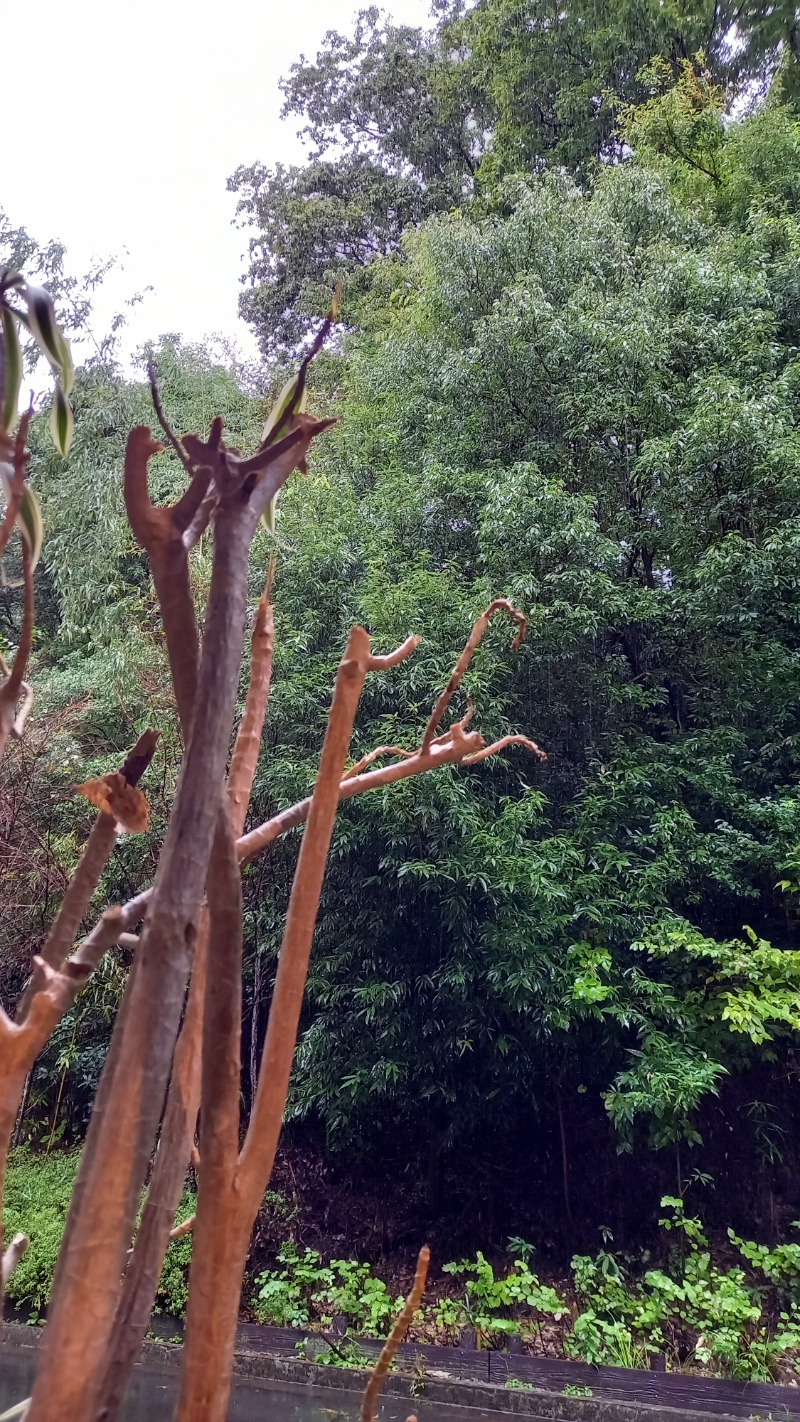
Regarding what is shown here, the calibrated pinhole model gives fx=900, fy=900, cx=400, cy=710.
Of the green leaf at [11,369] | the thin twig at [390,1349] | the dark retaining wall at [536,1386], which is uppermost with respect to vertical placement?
the green leaf at [11,369]

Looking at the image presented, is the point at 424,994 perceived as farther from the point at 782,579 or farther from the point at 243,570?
the point at 243,570

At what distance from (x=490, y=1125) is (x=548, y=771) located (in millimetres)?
1698

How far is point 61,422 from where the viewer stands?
0.81 m

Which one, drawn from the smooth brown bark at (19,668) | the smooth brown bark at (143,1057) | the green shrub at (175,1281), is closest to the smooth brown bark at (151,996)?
the smooth brown bark at (143,1057)

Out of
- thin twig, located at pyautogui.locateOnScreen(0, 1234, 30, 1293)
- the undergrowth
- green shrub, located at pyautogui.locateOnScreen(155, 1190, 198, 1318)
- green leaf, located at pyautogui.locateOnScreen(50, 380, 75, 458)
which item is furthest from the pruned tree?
green shrub, located at pyautogui.locateOnScreen(155, 1190, 198, 1318)

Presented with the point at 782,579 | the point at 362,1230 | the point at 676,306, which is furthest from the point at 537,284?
the point at 362,1230

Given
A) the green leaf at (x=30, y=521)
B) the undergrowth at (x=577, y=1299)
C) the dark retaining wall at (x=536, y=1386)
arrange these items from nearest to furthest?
the green leaf at (x=30, y=521) → the dark retaining wall at (x=536, y=1386) → the undergrowth at (x=577, y=1299)

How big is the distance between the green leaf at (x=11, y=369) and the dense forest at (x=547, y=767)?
2940 mm

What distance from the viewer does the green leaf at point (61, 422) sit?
0.78 m

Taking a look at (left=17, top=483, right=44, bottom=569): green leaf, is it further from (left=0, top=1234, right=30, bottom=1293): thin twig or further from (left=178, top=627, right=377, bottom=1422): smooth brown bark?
(left=0, top=1234, right=30, bottom=1293): thin twig

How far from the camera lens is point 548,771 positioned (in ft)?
14.1

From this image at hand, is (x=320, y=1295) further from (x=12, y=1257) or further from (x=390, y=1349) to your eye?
(x=390, y=1349)

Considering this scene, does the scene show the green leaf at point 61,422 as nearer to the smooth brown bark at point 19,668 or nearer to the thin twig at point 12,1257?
the smooth brown bark at point 19,668

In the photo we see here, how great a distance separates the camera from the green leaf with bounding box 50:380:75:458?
782mm
